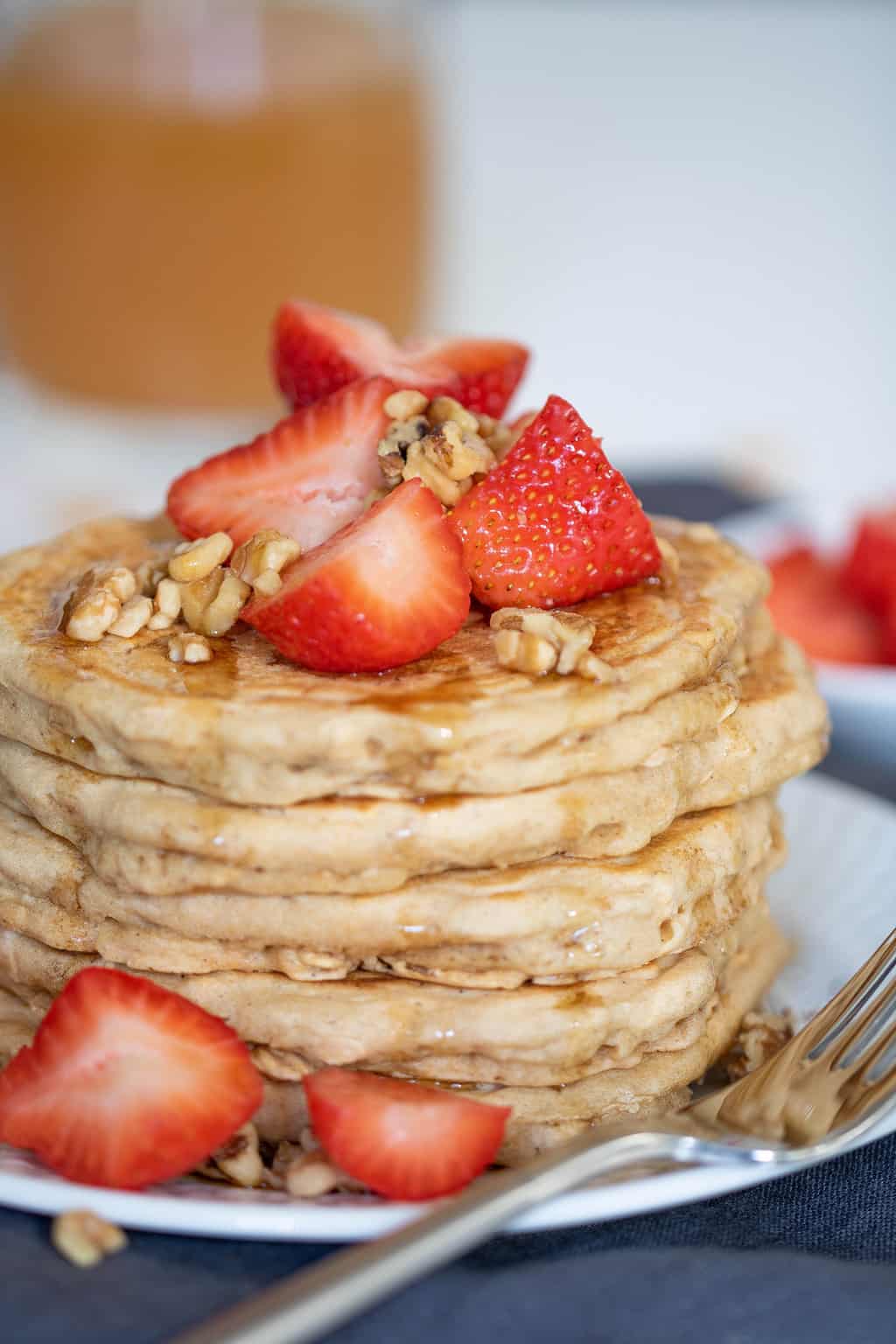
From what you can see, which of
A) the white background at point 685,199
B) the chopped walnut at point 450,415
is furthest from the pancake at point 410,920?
the white background at point 685,199

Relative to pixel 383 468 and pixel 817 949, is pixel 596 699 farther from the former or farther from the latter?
pixel 817 949

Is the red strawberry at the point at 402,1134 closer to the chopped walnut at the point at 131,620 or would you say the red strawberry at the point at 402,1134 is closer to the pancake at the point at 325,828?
the pancake at the point at 325,828

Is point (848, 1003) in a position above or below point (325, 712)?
below

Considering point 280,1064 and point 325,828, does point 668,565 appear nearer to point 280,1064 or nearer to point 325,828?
point 325,828

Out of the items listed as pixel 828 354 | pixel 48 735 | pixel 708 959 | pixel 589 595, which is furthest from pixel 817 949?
pixel 828 354

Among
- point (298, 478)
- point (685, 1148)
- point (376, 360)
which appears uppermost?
point (376, 360)

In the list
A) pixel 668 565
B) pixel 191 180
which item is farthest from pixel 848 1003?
pixel 191 180
